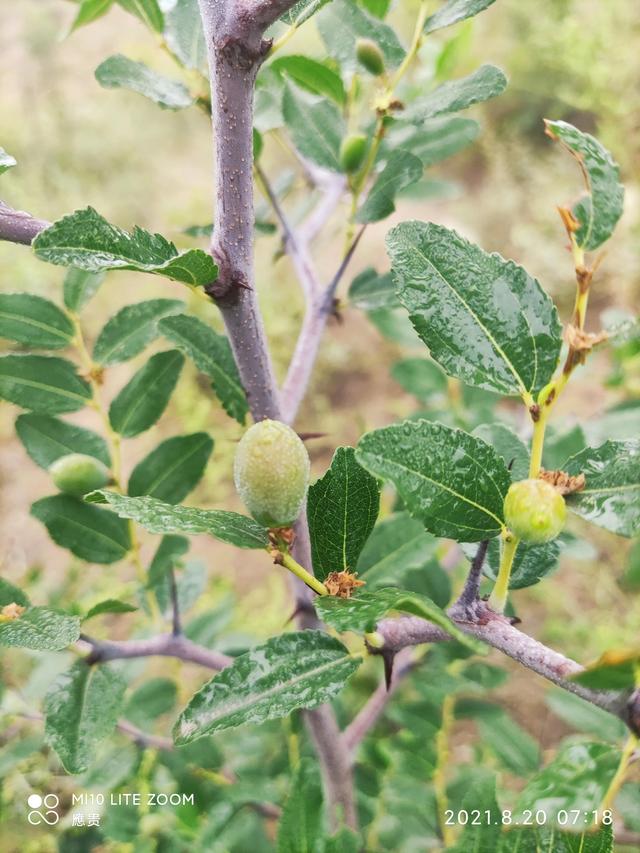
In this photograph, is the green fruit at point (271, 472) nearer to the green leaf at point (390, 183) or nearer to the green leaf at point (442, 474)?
the green leaf at point (442, 474)

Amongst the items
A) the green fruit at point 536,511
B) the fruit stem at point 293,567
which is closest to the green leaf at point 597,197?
the green fruit at point 536,511

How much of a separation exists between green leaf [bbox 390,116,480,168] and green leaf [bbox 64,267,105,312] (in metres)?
0.37

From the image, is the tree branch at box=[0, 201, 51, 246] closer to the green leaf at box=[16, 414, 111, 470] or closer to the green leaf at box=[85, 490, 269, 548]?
the green leaf at box=[85, 490, 269, 548]

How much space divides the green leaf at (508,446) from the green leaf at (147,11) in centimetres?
46

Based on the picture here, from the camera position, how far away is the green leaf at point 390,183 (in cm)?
58

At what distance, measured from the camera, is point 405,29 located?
11.5 feet

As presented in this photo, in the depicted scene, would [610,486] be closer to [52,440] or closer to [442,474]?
[442,474]

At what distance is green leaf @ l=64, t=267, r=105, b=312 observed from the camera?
64cm

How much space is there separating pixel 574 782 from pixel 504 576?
0.11 meters

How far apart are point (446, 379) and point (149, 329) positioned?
514 mm

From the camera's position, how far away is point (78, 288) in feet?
2.11

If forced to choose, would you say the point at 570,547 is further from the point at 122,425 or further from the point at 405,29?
the point at 405,29

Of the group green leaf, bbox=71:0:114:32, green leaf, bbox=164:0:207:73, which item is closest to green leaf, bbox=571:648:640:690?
green leaf, bbox=164:0:207:73

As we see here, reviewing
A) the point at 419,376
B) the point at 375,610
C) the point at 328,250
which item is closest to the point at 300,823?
the point at 375,610
